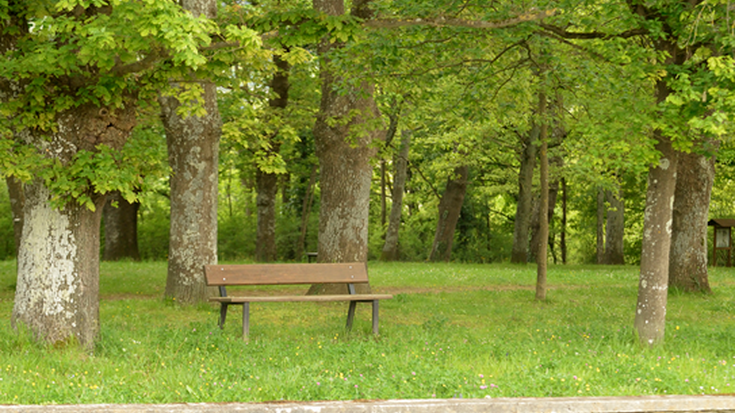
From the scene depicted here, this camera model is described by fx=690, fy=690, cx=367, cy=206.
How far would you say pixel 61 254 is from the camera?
24.5ft

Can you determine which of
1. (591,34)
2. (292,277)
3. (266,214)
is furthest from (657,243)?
(266,214)

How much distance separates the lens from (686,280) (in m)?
14.6

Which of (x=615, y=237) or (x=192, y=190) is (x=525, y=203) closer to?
(x=615, y=237)

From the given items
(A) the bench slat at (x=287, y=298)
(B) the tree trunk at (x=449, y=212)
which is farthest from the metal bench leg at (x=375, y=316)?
(B) the tree trunk at (x=449, y=212)

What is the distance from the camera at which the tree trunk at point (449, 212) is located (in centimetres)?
2808

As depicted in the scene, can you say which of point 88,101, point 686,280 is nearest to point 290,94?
point 686,280

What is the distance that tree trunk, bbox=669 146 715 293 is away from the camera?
576 inches

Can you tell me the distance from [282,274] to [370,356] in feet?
9.09

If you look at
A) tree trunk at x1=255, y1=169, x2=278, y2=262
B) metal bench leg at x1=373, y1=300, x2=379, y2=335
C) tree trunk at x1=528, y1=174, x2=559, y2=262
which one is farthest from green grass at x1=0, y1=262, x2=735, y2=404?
tree trunk at x1=528, y1=174, x2=559, y2=262

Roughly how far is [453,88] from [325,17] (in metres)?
5.96

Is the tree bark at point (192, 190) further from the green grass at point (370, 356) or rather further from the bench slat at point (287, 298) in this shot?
the bench slat at point (287, 298)

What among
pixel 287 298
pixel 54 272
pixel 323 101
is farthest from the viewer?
pixel 323 101

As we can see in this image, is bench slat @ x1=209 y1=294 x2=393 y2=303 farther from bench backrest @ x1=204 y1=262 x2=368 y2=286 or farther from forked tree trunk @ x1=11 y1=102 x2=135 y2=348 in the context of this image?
forked tree trunk @ x1=11 y1=102 x2=135 y2=348

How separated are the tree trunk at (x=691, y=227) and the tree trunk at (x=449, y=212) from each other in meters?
13.2
